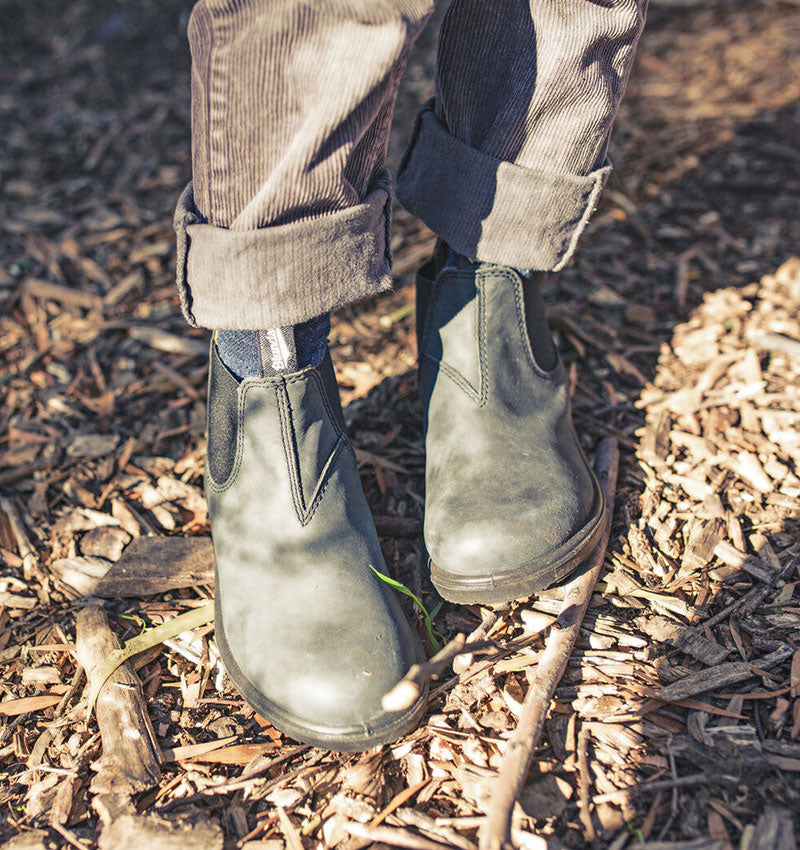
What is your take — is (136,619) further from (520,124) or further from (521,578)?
(520,124)

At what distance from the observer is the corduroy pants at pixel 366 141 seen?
97 centimetres

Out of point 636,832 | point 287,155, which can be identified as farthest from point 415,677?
point 287,155

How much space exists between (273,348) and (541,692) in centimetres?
76

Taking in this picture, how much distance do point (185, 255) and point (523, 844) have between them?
1033 millimetres

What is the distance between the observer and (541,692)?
123 cm

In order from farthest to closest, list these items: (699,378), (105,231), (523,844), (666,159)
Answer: (666,159) → (105,231) → (699,378) → (523,844)

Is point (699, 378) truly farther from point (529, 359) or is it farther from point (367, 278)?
point (367, 278)

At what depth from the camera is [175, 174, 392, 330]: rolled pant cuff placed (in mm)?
1068

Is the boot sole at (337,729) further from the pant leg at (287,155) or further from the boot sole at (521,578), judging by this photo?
the pant leg at (287,155)

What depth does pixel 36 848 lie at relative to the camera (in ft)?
3.67

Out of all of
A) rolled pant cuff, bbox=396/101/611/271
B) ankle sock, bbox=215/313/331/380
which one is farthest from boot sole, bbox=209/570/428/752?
rolled pant cuff, bbox=396/101/611/271

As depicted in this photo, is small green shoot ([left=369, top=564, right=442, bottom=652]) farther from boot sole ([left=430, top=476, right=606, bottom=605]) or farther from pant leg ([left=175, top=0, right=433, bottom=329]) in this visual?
pant leg ([left=175, top=0, right=433, bottom=329])

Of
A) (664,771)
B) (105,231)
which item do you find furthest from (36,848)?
(105,231)

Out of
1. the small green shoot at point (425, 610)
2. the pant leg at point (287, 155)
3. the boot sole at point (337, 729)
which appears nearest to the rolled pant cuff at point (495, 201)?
the pant leg at point (287, 155)
